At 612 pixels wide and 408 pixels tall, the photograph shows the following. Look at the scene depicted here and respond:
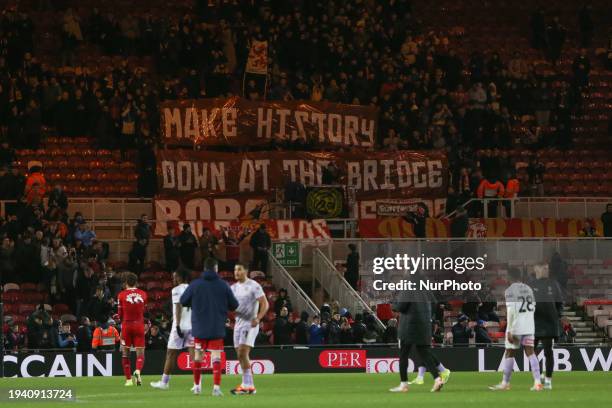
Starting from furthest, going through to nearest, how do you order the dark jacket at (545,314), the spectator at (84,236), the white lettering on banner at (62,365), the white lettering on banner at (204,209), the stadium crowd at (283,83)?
the stadium crowd at (283,83)
the white lettering on banner at (204,209)
the spectator at (84,236)
the white lettering on banner at (62,365)
the dark jacket at (545,314)

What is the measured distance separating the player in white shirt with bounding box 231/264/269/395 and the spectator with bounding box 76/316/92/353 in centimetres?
997

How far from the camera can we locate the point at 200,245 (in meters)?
35.4

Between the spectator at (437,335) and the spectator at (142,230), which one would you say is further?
the spectator at (142,230)

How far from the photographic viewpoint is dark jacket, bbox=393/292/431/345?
21.4 m

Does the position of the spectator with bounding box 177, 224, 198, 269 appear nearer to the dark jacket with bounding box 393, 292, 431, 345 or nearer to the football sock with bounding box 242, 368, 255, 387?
the dark jacket with bounding box 393, 292, 431, 345

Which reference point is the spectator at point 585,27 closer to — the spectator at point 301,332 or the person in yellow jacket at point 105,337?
the spectator at point 301,332

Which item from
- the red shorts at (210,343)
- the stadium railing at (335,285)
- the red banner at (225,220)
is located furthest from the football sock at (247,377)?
the red banner at (225,220)

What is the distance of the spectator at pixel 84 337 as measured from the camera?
30.7 meters

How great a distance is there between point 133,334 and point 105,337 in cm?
684

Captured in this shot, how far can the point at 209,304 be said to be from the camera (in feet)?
66.5

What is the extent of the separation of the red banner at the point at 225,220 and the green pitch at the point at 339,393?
8.51 m

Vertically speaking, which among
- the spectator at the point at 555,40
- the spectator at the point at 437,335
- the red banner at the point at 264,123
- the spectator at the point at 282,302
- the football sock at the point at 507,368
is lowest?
the spectator at the point at 437,335

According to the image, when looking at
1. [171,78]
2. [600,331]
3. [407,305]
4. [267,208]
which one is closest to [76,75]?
[171,78]

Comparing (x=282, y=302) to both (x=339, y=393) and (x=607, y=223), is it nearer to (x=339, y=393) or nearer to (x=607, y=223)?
(x=607, y=223)
